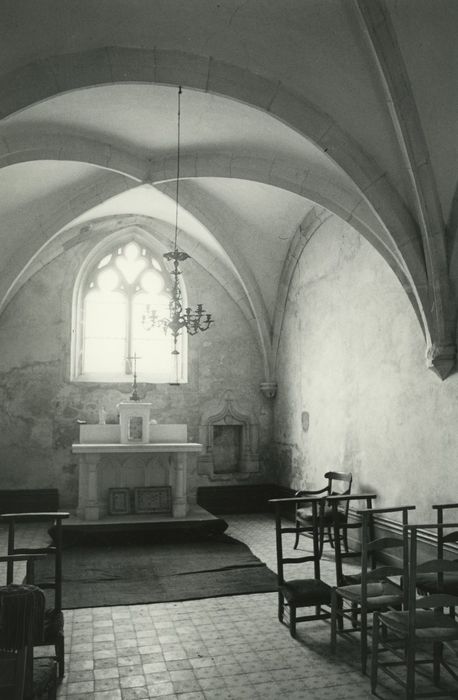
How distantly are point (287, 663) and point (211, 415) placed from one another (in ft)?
23.6

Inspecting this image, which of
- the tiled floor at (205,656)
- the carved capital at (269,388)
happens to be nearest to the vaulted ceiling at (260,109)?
the tiled floor at (205,656)

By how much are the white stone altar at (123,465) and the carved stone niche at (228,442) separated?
1.66m

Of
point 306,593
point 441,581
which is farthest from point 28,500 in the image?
point 441,581

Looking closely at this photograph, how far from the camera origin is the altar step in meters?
8.51

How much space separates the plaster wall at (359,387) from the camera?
6777 millimetres

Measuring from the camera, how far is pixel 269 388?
11.6m

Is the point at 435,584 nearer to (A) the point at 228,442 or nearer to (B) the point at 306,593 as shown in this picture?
(B) the point at 306,593

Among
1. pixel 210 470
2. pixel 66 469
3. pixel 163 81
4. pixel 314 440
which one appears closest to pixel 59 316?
pixel 66 469

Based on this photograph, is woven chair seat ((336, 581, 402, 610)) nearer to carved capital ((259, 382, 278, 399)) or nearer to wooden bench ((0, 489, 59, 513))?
carved capital ((259, 382, 278, 399))

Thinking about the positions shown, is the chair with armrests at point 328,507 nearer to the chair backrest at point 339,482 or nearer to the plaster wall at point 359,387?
→ the chair backrest at point 339,482

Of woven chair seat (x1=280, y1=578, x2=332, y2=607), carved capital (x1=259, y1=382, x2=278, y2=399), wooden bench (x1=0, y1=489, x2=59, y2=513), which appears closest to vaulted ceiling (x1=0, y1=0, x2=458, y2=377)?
woven chair seat (x1=280, y1=578, x2=332, y2=607)

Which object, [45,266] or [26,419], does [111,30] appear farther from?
[26,419]

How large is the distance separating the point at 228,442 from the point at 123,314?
3.04 meters

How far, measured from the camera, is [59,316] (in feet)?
36.2
